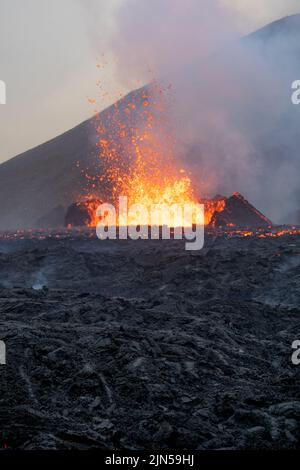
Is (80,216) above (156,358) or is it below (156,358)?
above

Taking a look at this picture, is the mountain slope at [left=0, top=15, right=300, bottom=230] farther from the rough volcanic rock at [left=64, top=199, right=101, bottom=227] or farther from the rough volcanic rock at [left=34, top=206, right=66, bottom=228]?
the rough volcanic rock at [left=64, top=199, right=101, bottom=227]

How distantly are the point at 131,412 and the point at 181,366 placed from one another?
231 centimetres

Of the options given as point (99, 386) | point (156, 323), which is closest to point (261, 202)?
point (156, 323)

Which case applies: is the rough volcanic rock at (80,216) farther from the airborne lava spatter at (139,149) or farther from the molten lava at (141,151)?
the molten lava at (141,151)

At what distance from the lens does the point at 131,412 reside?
880cm

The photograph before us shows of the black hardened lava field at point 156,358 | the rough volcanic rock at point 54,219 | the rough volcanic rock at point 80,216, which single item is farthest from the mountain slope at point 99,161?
the black hardened lava field at point 156,358

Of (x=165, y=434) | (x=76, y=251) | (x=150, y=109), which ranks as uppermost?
(x=150, y=109)

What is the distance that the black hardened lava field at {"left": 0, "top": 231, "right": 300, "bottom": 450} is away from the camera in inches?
318

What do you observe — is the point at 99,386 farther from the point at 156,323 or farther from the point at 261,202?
the point at 261,202

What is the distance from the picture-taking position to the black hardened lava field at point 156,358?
26.5ft

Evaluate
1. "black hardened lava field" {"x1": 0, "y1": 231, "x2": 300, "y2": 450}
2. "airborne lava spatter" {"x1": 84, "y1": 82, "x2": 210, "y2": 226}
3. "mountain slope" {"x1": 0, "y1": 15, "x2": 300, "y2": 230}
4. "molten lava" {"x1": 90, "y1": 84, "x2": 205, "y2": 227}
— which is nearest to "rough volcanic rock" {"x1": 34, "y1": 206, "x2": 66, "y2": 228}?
"mountain slope" {"x1": 0, "y1": 15, "x2": 300, "y2": 230}

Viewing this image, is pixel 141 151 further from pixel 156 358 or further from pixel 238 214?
pixel 156 358

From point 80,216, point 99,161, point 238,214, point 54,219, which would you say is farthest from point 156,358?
point 99,161

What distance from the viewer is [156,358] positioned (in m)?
11.2
